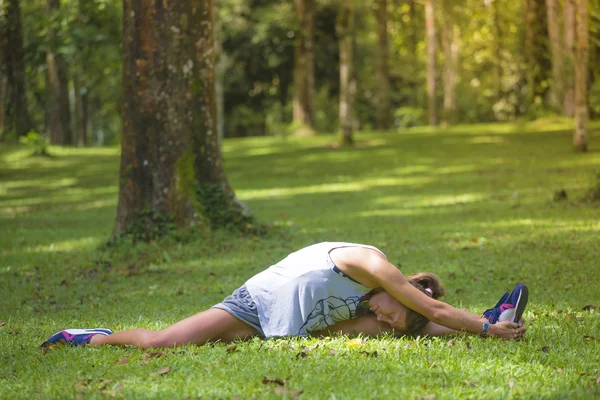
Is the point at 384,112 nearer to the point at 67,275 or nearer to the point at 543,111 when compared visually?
the point at 543,111

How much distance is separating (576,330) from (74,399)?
3945 millimetres

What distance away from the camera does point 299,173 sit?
2534cm

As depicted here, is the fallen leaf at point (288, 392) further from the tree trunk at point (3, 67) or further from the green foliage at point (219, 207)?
the tree trunk at point (3, 67)

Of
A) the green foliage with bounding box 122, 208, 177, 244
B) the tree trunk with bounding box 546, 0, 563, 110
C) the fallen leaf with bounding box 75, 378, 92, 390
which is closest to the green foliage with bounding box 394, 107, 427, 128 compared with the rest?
the tree trunk with bounding box 546, 0, 563, 110

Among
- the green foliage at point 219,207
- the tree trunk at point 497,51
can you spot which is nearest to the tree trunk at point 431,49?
the tree trunk at point 497,51

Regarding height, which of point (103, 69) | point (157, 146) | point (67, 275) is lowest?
point (67, 275)

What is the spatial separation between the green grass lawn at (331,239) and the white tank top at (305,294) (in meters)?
0.18

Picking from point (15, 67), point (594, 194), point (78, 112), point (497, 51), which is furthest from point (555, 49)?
point (78, 112)

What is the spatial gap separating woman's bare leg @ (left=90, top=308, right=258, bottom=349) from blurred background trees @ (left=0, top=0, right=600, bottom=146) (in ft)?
35.9

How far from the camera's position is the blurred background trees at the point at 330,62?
21.4 m

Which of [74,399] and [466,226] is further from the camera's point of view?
[466,226]

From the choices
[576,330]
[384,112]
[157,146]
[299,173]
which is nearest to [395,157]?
[299,173]

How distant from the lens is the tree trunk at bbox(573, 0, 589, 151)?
72.6 feet

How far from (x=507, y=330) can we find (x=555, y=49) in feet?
85.1
